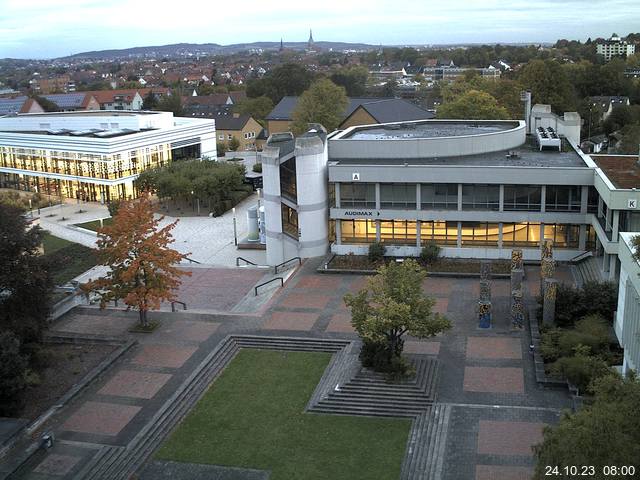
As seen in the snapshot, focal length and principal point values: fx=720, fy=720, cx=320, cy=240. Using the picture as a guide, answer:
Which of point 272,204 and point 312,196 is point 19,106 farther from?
point 312,196

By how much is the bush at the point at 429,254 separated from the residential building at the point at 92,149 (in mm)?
35551

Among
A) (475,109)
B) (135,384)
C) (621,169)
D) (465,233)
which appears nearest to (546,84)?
(475,109)

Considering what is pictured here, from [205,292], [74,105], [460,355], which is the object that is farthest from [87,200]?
[74,105]

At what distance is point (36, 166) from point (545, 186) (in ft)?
172

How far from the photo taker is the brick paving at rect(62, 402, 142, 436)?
969 inches

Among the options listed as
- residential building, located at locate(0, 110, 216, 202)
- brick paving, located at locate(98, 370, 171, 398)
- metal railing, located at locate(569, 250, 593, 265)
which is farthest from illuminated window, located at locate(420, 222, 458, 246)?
residential building, located at locate(0, 110, 216, 202)

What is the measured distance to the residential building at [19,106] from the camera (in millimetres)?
124125

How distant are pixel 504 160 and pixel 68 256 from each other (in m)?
28.9

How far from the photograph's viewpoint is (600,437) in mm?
14180

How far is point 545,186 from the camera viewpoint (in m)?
39.3

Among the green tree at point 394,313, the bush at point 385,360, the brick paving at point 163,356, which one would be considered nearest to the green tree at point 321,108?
the brick paving at point 163,356

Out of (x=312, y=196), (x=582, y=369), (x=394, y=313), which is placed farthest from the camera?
(x=312, y=196)

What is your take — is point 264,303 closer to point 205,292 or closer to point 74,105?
point 205,292

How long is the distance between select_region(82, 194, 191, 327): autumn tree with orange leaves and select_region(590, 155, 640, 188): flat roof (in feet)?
72.6
